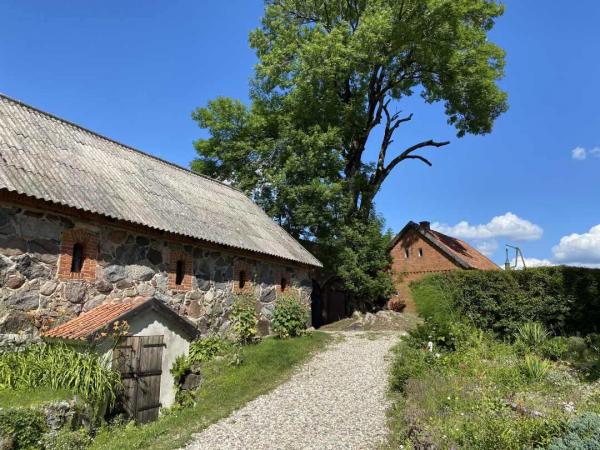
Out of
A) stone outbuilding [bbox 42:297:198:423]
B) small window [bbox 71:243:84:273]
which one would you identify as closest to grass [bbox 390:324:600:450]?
stone outbuilding [bbox 42:297:198:423]

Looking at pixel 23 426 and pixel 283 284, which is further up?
pixel 283 284

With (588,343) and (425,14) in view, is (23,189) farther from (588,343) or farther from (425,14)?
(425,14)

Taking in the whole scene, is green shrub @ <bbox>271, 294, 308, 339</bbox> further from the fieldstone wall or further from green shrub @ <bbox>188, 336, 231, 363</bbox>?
green shrub @ <bbox>188, 336, 231, 363</bbox>

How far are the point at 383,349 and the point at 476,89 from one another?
14.5 m

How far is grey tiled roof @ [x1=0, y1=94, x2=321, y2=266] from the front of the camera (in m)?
8.84

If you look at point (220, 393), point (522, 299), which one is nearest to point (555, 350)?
point (522, 299)

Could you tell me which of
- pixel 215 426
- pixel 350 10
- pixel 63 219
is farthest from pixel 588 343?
pixel 350 10

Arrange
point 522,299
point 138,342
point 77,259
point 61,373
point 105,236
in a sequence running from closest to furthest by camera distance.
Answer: point 61,373 < point 138,342 < point 77,259 < point 105,236 < point 522,299

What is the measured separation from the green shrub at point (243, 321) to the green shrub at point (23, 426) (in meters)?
6.87

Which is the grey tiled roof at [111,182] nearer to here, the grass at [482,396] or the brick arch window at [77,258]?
the brick arch window at [77,258]

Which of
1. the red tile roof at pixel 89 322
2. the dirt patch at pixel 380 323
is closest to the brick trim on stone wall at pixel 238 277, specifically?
the red tile roof at pixel 89 322

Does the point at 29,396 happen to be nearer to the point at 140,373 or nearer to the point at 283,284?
the point at 140,373

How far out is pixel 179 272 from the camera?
38.1 feet

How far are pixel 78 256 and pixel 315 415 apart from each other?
18.0 ft
